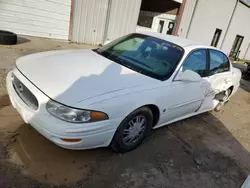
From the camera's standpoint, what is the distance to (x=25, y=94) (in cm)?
257

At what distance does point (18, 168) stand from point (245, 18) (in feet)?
67.5

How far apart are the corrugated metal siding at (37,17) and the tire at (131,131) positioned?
24.0 feet

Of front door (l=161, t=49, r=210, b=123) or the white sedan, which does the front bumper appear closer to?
the white sedan

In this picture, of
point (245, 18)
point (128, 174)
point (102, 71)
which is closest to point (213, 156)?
point (128, 174)

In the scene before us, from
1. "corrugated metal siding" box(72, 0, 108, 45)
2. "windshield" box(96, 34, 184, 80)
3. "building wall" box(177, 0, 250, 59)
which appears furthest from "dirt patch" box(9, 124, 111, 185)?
"building wall" box(177, 0, 250, 59)

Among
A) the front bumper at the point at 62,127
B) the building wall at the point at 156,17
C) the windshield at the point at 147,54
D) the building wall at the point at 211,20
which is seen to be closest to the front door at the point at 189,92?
the windshield at the point at 147,54

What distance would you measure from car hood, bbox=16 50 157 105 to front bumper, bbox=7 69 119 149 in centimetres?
14

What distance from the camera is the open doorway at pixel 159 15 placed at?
44.0 feet

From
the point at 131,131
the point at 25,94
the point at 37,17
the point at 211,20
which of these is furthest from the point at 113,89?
the point at 211,20

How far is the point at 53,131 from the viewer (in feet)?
7.38

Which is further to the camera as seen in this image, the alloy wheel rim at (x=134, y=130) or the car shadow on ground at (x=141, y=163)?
the alloy wheel rim at (x=134, y=130)

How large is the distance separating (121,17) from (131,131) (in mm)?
8795

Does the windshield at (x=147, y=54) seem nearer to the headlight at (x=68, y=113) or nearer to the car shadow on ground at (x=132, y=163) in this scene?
the car shadow on ground at (x=132, y=163)

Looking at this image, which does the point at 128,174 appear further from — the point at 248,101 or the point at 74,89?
the point at 248,101
